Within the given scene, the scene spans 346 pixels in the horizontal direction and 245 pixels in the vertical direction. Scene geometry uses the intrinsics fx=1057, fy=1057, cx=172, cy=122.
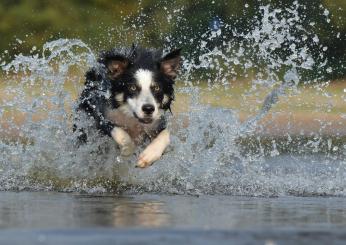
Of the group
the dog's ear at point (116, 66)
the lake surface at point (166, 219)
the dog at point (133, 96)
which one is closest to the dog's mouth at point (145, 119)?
the dog at point (133, 96)

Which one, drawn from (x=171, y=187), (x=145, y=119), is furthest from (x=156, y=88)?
(x=171, y=187)

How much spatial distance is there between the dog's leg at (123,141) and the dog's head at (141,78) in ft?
0.64

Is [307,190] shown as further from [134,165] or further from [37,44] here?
[37,44]

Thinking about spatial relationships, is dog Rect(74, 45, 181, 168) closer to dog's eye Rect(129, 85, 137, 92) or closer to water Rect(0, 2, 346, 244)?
dog's eye Rect(129, 85, 137, 92)

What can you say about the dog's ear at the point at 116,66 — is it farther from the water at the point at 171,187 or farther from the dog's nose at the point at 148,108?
the dog's nose at the point at 148,108

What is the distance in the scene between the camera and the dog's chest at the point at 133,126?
9836mm

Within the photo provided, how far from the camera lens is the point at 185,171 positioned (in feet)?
31.9

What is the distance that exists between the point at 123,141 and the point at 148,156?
0.50 meters

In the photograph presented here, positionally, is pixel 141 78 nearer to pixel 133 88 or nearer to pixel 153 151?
pixel 133 88

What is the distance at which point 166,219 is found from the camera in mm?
6684

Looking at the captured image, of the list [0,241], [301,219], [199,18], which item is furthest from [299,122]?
[0,241]

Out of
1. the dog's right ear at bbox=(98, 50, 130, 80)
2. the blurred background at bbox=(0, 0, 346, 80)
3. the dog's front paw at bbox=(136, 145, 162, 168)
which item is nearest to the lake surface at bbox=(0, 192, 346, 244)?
the dog's front paw at bbox=(136, 145, 162, 168)

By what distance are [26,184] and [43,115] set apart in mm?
3755

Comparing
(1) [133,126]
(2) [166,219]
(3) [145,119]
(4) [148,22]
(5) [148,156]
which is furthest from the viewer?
(4) [148,22]
